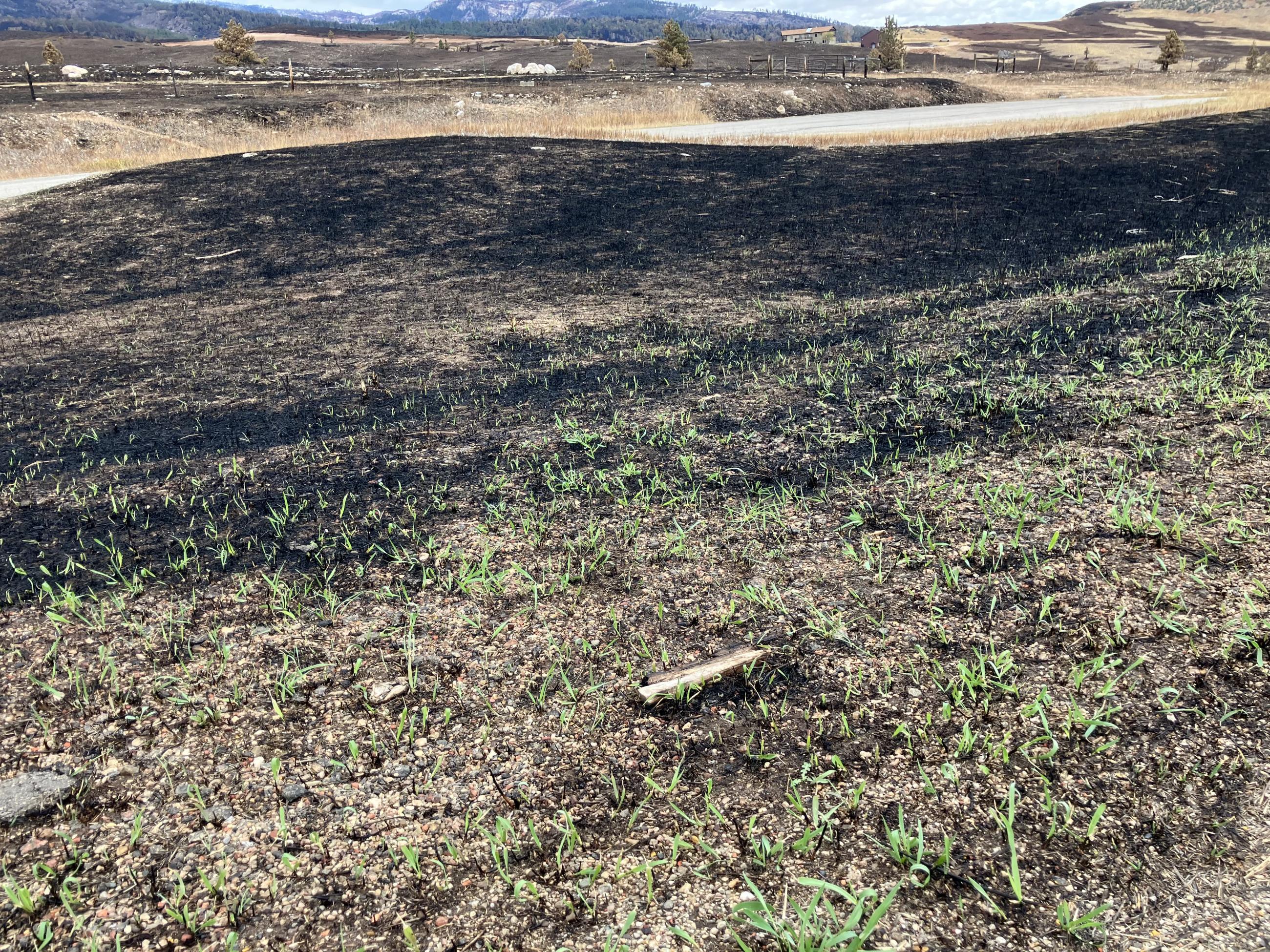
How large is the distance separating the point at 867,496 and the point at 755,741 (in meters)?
1.92

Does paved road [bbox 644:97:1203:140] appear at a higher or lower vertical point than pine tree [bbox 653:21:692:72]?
lower

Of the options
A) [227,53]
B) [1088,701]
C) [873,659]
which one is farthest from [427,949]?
[227,53]

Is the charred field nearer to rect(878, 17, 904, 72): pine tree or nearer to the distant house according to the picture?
rect(878, 17, 904, 72): pine tree

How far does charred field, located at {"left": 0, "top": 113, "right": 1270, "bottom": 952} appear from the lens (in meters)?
2.12

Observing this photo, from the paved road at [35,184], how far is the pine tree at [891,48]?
52.4m

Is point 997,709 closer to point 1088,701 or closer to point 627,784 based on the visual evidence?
point 1088,701

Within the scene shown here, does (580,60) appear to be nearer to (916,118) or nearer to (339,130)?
(339,130)

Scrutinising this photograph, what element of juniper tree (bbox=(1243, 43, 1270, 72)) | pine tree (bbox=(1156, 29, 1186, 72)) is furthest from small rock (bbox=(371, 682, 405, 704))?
pine tree (bbox=(1156, 29, 1186, 72))

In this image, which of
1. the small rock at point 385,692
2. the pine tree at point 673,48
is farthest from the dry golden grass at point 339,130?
the pine tree at point 673,48

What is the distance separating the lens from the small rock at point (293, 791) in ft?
8.11

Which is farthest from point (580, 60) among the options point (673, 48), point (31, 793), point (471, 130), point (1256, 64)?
point (31, 793)

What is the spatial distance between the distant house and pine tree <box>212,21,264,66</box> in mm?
101023

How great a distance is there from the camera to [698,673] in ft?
9.54

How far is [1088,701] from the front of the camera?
2.62 m
